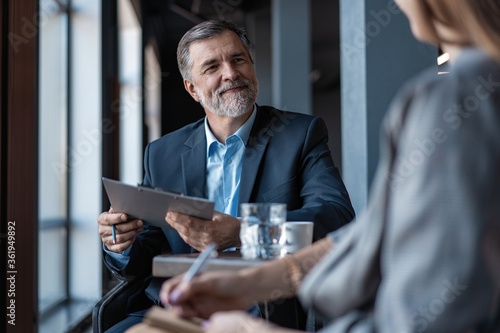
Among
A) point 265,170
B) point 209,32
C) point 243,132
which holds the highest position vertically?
point 209,32

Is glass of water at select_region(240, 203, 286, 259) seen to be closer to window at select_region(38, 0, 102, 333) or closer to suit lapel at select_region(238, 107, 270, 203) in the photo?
suit lapel at select_region(238, 107, 270, 203)

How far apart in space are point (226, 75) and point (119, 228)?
0.79 metres

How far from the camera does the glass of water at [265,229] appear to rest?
164cm

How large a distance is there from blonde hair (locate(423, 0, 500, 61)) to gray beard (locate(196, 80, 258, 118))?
1.50 meters

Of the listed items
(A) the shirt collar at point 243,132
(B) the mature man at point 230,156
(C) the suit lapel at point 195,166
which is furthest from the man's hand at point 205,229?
(A) the shirt collar at point 243,132

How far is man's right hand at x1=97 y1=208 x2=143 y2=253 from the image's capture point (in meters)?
1.97

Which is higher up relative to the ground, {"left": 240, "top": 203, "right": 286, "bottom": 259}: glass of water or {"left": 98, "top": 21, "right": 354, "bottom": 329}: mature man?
{"left": 98, "top": 21, "right": 354, "bottom": 329}: mature man

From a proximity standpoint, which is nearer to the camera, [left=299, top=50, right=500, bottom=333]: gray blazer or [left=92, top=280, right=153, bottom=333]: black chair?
[left=299, top=50, right=500, bottom=333]: gray blazer

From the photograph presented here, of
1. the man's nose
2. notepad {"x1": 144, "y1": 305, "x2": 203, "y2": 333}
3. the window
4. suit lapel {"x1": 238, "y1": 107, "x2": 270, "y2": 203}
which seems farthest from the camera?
the window

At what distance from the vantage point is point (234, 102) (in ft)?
8.05

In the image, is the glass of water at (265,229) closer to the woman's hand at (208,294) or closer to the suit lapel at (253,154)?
the woman's hand at (208,294)

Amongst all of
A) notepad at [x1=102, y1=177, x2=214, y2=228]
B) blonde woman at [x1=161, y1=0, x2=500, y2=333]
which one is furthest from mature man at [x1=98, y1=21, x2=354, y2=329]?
blonde woman at [x1=161, y1=0, x2=500, y2=333]

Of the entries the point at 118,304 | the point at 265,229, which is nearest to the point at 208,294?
the point at 265,229

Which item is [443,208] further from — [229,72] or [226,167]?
[229,72]
